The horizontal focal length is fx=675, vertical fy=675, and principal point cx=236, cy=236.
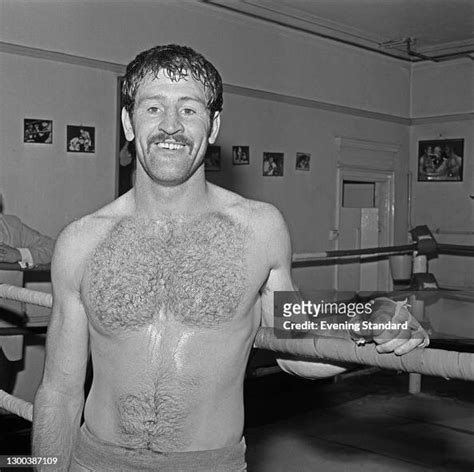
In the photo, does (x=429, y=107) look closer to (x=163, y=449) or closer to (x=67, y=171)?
(x=67, y=171)

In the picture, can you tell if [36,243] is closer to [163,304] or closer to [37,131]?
[37,131]

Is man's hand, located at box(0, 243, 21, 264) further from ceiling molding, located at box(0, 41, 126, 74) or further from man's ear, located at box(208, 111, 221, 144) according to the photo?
man's ear, located at box(208, 111, 221, 144)

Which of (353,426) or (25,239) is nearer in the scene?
(25,239)

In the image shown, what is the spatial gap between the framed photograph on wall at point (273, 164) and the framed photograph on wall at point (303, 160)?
197 millimetres

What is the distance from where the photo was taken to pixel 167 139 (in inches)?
50.5

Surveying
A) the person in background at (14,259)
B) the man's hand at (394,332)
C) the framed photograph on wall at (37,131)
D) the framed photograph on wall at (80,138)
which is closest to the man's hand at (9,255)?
the person in background at (14,259)

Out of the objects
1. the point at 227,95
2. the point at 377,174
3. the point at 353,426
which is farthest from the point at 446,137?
the point at 353,426

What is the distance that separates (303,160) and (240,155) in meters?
0.72

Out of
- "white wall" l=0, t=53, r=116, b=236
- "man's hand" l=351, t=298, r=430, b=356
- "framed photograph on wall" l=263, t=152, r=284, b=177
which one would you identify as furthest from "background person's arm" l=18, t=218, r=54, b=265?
"man's hand" l=351, t=298, r=430, b=356

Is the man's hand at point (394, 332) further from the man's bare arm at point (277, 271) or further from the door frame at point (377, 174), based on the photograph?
the door frame at point (377, 174)

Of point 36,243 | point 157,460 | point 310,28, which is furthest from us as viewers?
point 310,28

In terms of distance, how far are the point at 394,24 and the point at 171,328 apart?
4.64 m

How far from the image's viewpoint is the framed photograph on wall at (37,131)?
154 inches

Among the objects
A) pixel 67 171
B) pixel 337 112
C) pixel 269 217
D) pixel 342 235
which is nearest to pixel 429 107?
pixel 337 112
